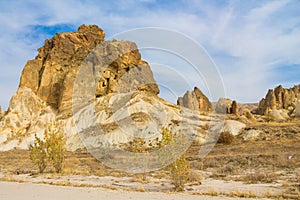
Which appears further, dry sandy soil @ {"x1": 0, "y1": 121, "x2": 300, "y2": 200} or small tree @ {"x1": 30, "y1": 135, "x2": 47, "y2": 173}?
small tree @ {"x1": 30, "y1": 135, "x2": 47, "y2": 173}

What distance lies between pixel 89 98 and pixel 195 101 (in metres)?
26.6

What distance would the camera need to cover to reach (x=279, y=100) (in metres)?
86.6

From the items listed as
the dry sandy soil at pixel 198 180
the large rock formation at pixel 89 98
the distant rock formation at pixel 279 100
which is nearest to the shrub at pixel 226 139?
the dry sandy soil at pixel 198 180

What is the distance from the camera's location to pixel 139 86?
59.7 metres

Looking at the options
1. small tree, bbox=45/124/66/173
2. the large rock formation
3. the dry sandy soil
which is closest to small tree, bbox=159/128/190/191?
the dry sandy soil

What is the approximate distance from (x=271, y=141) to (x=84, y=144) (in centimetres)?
2345

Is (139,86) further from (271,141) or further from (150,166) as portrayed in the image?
(150,166)

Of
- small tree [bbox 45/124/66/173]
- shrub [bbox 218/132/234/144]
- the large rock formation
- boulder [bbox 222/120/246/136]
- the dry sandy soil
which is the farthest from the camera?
the large rock formation

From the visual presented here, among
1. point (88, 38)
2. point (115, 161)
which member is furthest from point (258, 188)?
point (88, 38)

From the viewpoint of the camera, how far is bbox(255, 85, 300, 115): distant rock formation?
274ft

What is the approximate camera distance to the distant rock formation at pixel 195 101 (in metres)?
68.3

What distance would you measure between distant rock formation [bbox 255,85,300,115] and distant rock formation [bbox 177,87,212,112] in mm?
18078

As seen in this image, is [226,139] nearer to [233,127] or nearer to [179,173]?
[233,127]

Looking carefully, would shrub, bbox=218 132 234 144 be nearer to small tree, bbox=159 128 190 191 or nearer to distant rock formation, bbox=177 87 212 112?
small tree, bbox=159 128 190 191
